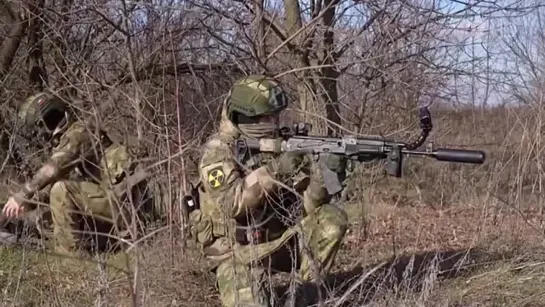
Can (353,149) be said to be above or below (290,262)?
above

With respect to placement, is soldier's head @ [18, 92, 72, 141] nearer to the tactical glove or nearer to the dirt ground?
the dirt ground

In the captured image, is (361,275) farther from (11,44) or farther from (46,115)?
(11,44)

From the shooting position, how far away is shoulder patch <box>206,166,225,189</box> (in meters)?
4.03

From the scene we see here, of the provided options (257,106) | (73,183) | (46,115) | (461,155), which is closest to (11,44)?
(46,115)

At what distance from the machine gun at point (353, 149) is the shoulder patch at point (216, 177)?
128 mm

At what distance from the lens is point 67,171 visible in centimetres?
546

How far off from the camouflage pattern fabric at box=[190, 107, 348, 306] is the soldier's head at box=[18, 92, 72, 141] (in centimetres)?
155

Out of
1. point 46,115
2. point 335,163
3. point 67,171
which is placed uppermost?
point 46,115

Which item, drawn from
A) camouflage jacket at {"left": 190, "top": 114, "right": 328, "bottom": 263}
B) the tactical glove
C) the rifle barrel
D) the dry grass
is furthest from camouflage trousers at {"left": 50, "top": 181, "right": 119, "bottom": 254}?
the rifle barrel

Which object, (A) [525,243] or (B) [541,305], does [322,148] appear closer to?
(B) [541,305]

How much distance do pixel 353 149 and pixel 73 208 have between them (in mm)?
2247

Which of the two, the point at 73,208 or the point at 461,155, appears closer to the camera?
the point at 461,155

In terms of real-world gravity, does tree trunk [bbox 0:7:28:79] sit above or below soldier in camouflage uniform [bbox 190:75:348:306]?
above

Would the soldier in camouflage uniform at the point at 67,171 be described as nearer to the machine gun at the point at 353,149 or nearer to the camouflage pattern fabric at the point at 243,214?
the camouflage pattern fabric at the point at 243,214
